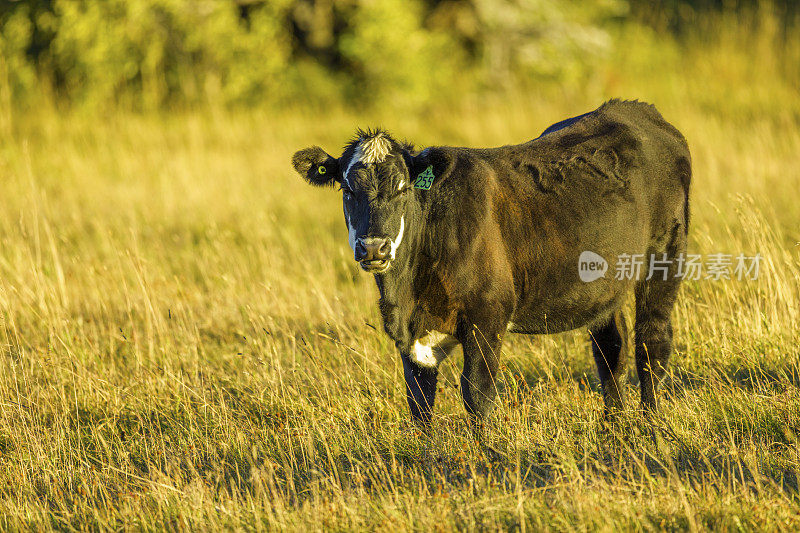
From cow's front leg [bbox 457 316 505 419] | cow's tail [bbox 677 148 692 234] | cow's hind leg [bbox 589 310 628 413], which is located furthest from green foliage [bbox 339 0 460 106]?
cow's front leg [bbox 457 316 505 419]

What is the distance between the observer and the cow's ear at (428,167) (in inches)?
192

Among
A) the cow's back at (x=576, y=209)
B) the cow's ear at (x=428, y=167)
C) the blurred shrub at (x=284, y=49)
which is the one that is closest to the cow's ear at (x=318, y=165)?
the cow's ear at (x=428, y=167)

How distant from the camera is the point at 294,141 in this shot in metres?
15.4

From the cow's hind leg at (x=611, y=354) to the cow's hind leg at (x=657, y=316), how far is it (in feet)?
0.44

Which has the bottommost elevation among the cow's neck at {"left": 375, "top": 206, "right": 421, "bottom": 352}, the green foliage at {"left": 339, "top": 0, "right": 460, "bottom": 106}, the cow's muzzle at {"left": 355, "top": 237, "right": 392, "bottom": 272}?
the cow's neck at {"left": 375, "top": 206, "right": 421, "bottom": 352}

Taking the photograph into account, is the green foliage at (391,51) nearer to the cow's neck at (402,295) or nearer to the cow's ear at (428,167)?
the cow's ear at (428,167)

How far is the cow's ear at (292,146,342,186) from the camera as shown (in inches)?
203

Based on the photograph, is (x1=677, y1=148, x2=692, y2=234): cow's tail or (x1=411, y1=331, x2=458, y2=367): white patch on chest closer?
(x1=411, y1=331, x2=458, y2=367): white patch on chest

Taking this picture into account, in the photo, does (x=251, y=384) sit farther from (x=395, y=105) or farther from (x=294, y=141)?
(x=395, y=105)

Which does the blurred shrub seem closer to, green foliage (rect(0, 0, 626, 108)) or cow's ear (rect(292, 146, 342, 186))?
green foliage (rect(0, 0, 626, 108))

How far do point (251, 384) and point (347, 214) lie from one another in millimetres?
1637

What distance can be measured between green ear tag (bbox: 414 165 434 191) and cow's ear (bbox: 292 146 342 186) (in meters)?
0.50

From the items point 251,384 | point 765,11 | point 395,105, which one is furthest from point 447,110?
point 251,384

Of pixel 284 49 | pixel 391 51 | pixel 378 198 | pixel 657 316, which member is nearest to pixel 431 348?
pixel 378 198
